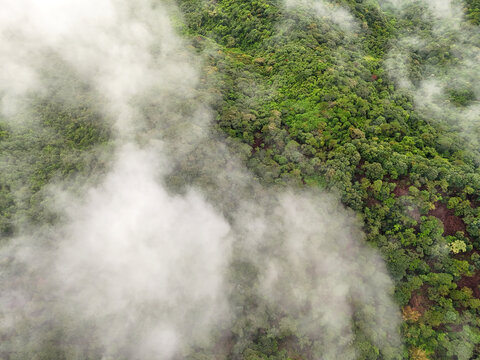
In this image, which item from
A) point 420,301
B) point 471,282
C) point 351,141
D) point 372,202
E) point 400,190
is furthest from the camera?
point 351,141

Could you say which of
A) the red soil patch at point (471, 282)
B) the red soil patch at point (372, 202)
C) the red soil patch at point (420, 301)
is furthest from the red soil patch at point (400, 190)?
the red soil patch at point (471, 282)

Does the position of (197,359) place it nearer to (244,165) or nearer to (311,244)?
(311,244)

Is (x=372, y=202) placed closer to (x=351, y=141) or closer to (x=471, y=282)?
(x=351, y=141)

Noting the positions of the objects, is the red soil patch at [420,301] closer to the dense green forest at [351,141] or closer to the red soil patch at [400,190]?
the dense green forest at [351,141]

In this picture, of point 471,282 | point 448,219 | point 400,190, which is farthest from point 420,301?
point 400,190

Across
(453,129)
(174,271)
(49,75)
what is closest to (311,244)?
(174,271)

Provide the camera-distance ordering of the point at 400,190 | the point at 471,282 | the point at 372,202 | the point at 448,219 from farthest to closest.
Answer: the point at 372,202 < the point at 400,190 < the point at 448,219 < the point at 471,282
